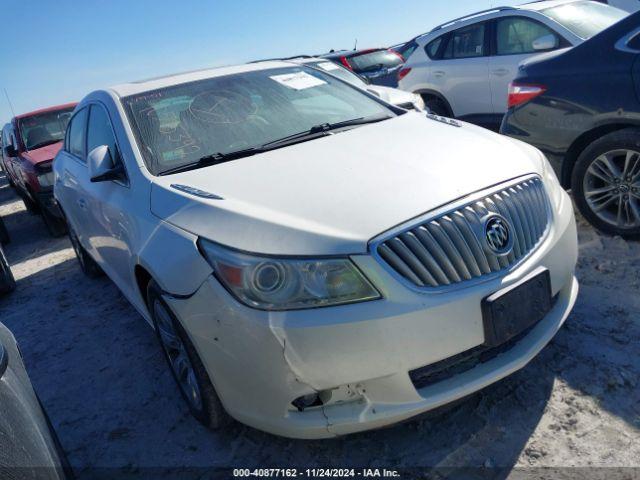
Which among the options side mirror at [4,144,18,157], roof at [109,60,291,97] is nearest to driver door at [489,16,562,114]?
roof at [109,60,291,97]

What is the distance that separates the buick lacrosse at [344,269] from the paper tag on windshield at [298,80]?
84cm

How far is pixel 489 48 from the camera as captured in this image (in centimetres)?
689

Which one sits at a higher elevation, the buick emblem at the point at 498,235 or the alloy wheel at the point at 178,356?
the buick emblem at the point at 498,235

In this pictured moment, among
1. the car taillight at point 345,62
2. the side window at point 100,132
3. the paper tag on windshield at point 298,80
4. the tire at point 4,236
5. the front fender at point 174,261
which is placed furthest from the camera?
the car taillight at point 345,62

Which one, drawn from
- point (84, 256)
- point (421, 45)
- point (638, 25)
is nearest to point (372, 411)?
point (638, 25)

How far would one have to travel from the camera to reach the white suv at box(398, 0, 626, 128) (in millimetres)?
6277

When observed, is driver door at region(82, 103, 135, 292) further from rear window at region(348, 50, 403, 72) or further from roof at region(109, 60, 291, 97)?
rear window at region(348, 50, 403, 72)

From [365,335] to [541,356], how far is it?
1.28 metres

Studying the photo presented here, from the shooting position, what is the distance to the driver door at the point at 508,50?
21.2 feet

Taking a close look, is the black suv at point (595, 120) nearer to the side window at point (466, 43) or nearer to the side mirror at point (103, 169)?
the side mirror at point (103, 169)

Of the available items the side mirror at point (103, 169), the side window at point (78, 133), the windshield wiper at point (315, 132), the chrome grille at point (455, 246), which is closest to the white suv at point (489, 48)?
the windshield wiper at point (315, 132)

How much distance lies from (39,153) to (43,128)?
125 cm

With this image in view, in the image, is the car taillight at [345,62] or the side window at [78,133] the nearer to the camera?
the side window at [78,133]

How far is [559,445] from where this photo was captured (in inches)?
84.0
